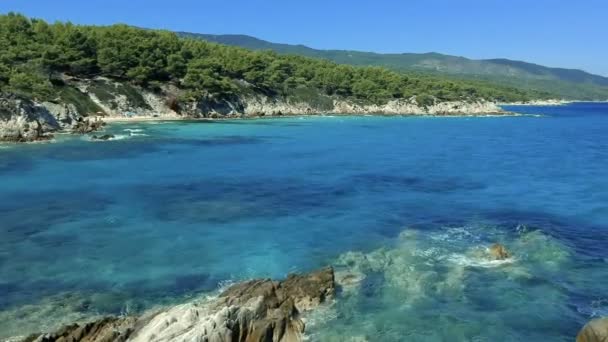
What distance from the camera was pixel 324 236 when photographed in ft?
99.6

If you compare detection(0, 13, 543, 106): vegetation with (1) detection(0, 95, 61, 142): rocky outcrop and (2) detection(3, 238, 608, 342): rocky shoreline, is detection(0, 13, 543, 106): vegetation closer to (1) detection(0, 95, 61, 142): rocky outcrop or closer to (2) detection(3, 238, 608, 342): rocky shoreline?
(1) detection(0, 95, 61, 142): rocky outcrop

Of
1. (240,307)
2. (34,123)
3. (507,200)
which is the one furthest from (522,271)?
(34,123)

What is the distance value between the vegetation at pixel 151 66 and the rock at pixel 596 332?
76350 mm

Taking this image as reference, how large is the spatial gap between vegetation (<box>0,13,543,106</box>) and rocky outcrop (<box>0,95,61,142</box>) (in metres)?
2.26

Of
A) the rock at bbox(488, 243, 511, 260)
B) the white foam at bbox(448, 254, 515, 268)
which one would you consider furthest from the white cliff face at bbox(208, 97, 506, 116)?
the rock at bbox(488, 243, 511, 260)

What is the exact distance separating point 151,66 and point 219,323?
110259 mm

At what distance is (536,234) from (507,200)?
1050 cm

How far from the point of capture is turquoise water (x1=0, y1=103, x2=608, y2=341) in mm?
20297

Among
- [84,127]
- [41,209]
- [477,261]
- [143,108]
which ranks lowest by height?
[477,261]

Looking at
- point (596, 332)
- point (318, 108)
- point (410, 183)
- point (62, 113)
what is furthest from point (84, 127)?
point (318, 108)

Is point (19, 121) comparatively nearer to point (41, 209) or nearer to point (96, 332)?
point (41, 209)

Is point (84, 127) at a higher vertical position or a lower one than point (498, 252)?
higher

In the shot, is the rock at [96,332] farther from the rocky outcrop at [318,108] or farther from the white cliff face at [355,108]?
the white cliff face at [355,108]

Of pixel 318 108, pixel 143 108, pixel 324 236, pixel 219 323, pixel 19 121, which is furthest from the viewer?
pixel 318 108
